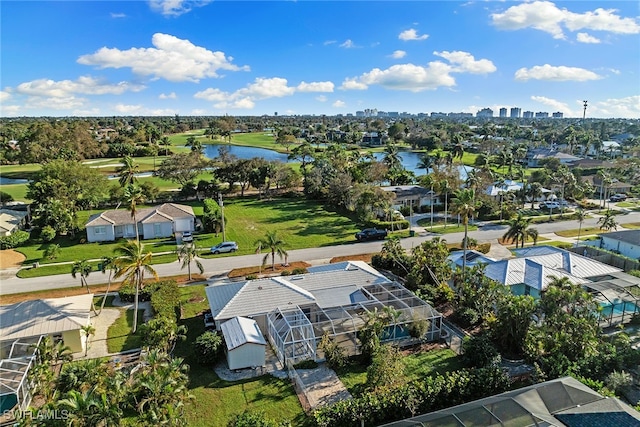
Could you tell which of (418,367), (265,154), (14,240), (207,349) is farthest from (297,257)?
(265,154)

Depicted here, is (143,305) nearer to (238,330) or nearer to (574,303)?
(238,330)

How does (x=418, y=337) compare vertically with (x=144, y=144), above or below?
below

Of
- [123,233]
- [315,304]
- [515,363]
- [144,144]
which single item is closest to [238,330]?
[315,304]

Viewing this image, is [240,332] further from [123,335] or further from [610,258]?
[610,258]

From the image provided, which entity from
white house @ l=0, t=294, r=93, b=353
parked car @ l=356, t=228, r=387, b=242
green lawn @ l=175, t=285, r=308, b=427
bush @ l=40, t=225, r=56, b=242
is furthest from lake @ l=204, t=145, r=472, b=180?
green lawn @ l=175, t=285, r=308, b=427

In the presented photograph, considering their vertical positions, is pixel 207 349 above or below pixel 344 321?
below

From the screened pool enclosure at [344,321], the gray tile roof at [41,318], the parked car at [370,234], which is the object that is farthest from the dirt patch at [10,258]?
the parked car at [370,234]
